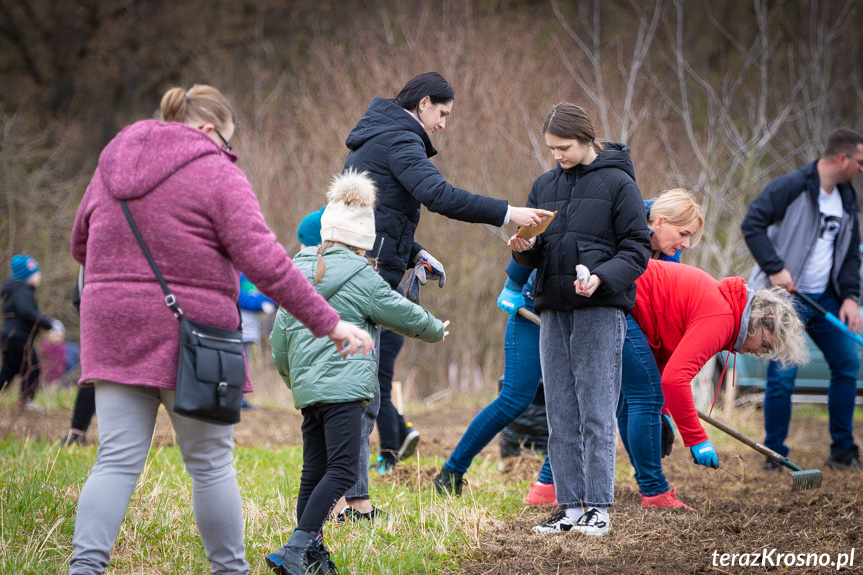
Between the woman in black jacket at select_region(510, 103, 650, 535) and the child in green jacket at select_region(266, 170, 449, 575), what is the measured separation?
2.09ft

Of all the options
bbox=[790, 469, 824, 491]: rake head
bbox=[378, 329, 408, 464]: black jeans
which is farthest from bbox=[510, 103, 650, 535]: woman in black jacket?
bbox=[790, 469, 824, 491]: rake head

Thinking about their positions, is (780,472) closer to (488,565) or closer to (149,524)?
(488,565)

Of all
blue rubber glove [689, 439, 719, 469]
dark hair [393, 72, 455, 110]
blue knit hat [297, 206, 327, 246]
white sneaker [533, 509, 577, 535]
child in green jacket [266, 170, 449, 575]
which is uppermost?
dark hair [393, 72, 455, 110]

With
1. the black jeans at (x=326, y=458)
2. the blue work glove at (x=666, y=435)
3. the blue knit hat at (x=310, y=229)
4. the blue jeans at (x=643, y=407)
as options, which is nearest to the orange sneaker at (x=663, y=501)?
the blue jeans at (x=643, y=407)

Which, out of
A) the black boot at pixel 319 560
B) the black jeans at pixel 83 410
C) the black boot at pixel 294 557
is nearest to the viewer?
the black boot at pixel 294 557

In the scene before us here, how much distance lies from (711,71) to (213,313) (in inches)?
574

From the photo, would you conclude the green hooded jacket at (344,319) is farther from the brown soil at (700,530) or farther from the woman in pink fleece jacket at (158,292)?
the brown soil at (700,530)

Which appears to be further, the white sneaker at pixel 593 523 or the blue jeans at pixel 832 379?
the blue jeans at pixel 832 379

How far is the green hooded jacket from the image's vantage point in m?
3.23

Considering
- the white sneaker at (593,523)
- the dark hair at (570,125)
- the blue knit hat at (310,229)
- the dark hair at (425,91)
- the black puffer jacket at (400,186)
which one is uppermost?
the dark hair at (425,91)

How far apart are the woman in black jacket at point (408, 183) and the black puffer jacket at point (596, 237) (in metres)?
0.20

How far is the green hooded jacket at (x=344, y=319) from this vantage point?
10.6ft

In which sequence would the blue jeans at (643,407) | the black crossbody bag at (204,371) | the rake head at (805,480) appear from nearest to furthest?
the black crossbody bag at (204,371)
the blue jeans at (643,407)
the rake head at (805,480)

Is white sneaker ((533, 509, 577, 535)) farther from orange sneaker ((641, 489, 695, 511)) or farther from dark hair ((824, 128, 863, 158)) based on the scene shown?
dark hair ((824, 128, 863, 158))
